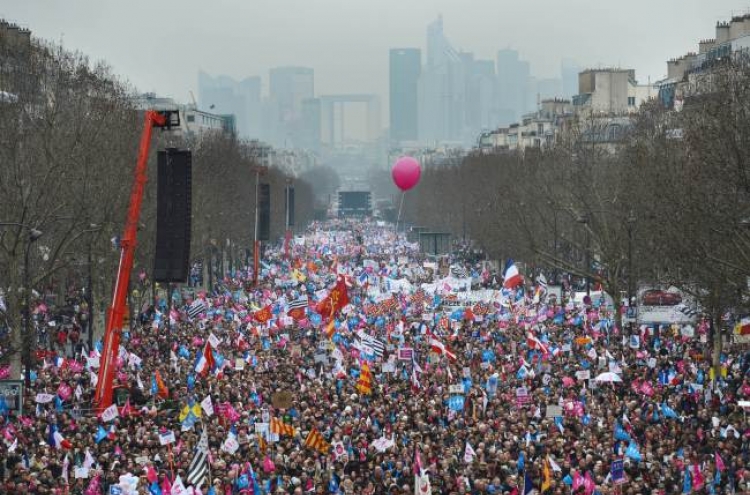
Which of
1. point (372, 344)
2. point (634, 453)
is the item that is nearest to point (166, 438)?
point (634, 453)

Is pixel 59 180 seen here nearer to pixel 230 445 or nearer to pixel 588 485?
pixel 230 445

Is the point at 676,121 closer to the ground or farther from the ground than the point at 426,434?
farther from the ground

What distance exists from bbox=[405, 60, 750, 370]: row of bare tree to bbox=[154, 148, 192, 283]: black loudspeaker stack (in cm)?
1270

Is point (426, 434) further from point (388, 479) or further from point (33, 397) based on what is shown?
point (33, 397)

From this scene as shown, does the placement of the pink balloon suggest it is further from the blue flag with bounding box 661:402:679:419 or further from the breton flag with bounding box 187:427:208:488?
the breton flag with bounding box 187:427:208:488

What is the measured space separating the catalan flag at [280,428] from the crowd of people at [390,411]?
0.11 feet

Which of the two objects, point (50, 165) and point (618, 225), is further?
point (618, 225)

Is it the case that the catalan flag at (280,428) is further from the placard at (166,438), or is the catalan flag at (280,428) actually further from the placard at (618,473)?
the placard at (618,473)

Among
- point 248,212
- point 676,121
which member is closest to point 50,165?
point 676,121

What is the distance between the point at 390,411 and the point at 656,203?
50.0 feet

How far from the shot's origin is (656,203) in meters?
42.0

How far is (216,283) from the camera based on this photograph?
7762cm

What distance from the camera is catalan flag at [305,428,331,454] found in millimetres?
26797

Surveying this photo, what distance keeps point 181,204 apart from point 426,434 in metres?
8.44
